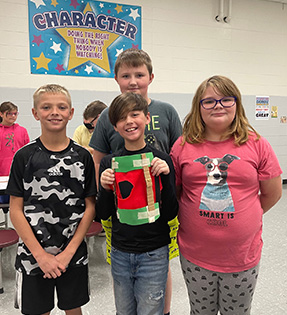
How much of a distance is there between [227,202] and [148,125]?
54 centimetres

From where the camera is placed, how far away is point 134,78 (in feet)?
4.48

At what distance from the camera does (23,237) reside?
49.1 inches

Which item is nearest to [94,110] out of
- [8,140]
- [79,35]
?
[8,140]

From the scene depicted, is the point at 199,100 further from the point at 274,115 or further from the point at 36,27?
the point at 274,115

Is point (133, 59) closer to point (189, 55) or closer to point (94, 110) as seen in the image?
point (94, 110)

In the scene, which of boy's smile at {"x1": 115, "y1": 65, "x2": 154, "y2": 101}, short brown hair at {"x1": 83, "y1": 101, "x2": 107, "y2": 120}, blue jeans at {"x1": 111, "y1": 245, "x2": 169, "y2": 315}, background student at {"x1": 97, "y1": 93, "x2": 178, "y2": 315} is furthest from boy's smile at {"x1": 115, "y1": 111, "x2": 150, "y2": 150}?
short brown hair at {"x1": 83, "y1": 101, "x2": 107, "y2": 120}

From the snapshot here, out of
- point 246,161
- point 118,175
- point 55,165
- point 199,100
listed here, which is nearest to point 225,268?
point 246,161

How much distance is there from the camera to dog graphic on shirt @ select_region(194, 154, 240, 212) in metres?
1.18

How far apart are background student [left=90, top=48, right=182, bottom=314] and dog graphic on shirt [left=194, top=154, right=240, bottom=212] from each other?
32cm

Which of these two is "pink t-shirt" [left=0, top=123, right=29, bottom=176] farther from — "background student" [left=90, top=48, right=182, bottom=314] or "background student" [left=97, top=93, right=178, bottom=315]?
"background student" [left=97, top=93, right=178, bottom=315]

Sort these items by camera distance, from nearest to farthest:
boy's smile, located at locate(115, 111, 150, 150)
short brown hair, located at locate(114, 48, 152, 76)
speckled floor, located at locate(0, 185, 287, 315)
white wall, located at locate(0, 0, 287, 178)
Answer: boy's smile, located at locate(115, 111, 150, 150)
short brown hair, located at locate(114, 48, 152, 76)
speckled floor, located at locate(0, 185, 287, 315)
white wall, located at locate(0, 0, 287, 178)

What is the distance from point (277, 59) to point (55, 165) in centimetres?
591

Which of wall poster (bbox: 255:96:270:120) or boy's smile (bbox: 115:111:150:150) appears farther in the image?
wall poster (bbox: 255:96:270:120)

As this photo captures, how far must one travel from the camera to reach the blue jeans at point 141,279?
3.96 ft
